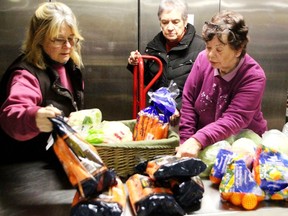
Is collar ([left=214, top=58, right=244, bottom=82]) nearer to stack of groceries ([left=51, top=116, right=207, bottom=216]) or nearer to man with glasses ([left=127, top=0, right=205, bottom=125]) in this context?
stack of groceries ([left=51, top=116, right=207, bottom=216])

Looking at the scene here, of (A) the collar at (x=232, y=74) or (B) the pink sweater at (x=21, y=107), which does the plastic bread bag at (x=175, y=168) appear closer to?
(B) the pink sweater at (x=21, y=107)

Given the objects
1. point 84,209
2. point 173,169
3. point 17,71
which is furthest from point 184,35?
point 84,209

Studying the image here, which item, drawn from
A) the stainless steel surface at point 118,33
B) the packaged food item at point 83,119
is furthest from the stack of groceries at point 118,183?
the stainless steel surface at point 118,33

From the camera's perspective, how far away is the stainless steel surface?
2.68m

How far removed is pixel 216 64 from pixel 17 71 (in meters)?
0.77

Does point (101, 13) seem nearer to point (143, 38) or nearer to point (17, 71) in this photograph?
point (143, 38)

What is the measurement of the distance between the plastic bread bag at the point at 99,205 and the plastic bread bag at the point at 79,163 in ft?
0.06

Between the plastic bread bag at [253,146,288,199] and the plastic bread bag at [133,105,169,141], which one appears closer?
the plastic bread bag at [253,146,288,199]

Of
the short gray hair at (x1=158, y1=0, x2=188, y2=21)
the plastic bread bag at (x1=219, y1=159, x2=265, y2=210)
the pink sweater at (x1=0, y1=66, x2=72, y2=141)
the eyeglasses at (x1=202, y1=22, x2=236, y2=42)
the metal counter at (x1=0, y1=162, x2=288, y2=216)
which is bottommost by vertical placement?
the metal counter at (x1=0, y1=162, x2=288, y2=216)

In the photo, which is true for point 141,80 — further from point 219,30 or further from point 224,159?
point 224,159

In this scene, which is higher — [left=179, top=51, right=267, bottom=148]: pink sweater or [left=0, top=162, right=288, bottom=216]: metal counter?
[left=179, top=51, right=267, bottom=148]: pink sweater

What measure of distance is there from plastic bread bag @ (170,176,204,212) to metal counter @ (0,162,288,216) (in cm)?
3

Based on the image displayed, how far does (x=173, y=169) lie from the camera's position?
99 centimetres

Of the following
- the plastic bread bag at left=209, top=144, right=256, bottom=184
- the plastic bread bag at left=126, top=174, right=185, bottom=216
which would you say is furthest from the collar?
the plastic bread bag at left=126, top=174, right=185, bottom=216
